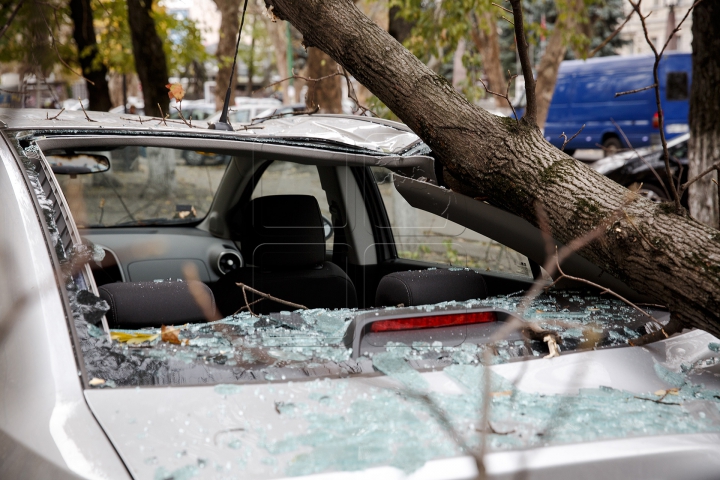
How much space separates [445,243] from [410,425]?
5.31 feet

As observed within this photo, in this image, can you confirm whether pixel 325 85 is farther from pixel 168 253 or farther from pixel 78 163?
pixel 78 163

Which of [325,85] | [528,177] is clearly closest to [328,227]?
[528,177]

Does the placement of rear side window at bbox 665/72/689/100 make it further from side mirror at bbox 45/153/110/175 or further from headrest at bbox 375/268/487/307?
headrest at bbox 375/268/487/307

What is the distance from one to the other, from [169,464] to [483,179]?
1430 mm

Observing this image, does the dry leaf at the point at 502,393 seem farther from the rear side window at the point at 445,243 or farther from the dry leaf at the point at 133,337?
the rear side window at the point at 445,243

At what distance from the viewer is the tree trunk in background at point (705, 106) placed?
206 inches

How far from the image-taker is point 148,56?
10242 mm

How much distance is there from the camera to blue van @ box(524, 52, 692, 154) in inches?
689

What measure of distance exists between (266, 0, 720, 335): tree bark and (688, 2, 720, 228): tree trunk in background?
3.30 meters

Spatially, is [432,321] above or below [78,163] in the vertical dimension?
below

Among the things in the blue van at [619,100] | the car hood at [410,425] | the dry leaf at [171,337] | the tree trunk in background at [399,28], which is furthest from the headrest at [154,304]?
the blue van at [619,100]

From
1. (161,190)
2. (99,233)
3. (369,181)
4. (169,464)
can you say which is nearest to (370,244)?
(369,181)

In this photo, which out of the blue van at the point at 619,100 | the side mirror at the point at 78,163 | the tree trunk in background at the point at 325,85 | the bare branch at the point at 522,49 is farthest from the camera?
the blue van at the point at 619,100

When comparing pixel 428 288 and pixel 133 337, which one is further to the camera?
pixel 428 288
